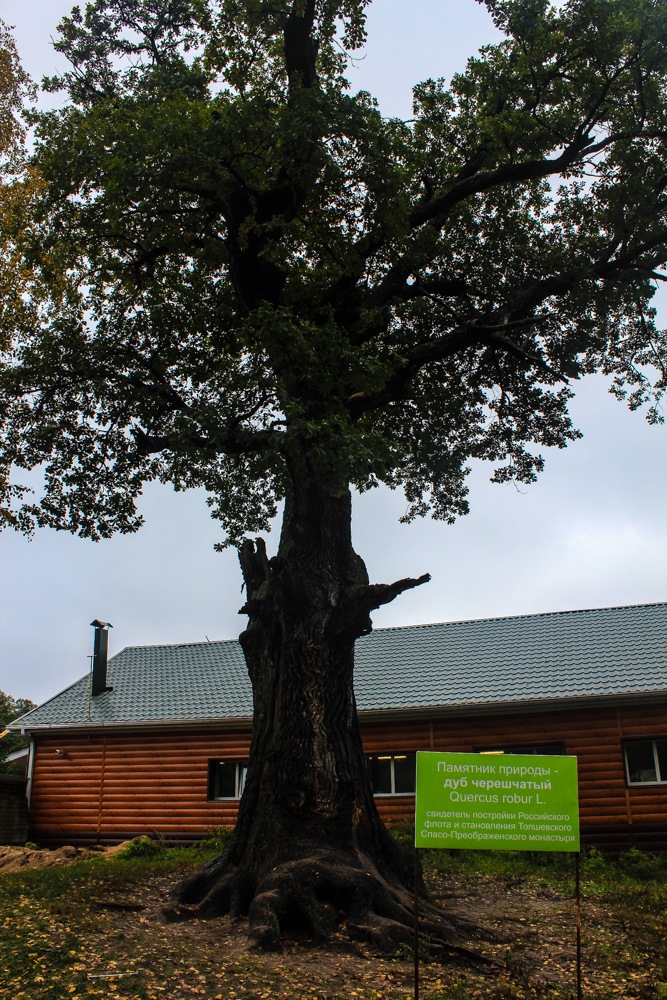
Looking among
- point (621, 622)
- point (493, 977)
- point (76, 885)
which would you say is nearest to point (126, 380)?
point (76, 885)

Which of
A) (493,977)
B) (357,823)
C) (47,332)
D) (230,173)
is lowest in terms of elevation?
(493,977)

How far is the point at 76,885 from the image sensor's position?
1138 centimetres

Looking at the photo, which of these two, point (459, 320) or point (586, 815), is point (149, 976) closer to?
point (459, 320)

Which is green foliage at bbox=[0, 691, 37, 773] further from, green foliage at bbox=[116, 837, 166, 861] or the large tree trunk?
the large tree trunk

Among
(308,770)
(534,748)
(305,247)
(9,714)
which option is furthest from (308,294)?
(9,714)

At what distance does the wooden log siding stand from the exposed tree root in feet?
28.5

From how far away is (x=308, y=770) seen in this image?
10.4 metres

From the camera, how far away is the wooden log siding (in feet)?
57.1

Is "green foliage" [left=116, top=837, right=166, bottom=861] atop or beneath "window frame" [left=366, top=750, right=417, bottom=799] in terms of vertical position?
beneath

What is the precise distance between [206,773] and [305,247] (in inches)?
512

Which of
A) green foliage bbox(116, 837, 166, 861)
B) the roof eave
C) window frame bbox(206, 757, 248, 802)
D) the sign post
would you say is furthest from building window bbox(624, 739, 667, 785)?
the sign post

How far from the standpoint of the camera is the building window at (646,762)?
17469mm

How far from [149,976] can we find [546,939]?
4.54m

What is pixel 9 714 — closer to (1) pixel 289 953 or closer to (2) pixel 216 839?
(2) pixel 216 839
